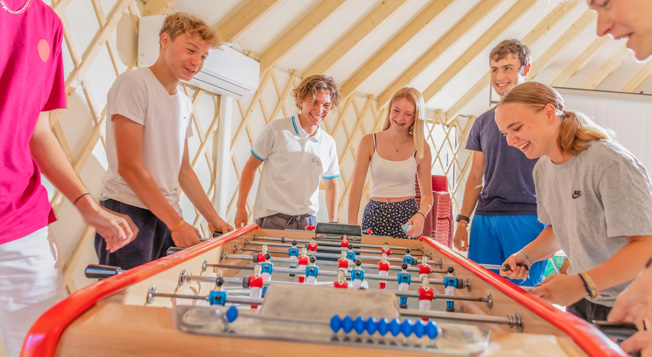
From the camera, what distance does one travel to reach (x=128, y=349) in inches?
16.9

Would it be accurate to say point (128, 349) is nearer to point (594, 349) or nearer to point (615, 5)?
point (594, 349)

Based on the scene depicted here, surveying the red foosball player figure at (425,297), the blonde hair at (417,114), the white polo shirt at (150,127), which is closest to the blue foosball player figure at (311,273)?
the red foosball player figure at (425,297)

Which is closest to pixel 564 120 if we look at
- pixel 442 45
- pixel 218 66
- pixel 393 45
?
pixel 218 66

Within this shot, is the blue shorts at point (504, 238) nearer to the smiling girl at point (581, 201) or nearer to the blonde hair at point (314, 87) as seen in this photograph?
the smiling girl at point (581, 201)

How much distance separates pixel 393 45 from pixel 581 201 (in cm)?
278

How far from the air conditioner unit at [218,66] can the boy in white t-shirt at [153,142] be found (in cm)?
85

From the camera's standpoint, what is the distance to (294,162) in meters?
1.82

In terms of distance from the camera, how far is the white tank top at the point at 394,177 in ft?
5.84

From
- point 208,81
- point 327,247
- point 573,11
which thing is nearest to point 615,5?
point 327,247

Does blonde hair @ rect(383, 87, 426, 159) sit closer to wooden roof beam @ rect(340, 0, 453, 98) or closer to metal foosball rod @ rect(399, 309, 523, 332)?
metal foosball rod @ rect(399, 309, 523, 332)

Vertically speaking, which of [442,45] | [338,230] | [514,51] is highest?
[442,45]

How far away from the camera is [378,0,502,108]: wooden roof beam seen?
3.50 meters

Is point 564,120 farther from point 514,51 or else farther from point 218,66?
point 218,66

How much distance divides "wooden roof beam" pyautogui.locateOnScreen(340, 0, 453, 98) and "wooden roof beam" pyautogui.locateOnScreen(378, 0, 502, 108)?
1.49 ft
